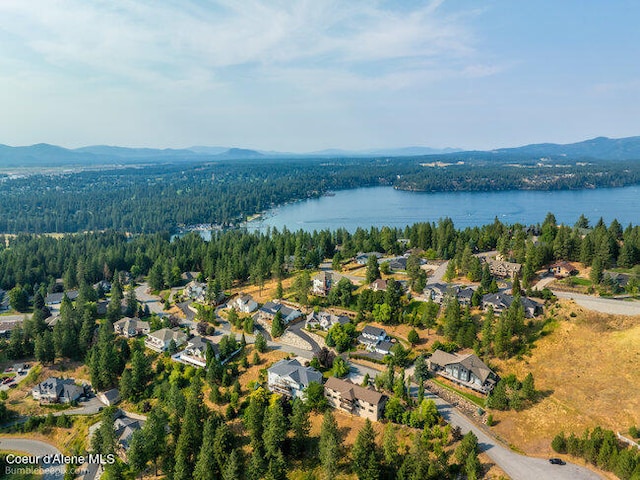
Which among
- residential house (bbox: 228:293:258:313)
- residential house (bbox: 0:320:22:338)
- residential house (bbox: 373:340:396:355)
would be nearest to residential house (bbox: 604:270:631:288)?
residential house (bbox: 373:340:396:355)

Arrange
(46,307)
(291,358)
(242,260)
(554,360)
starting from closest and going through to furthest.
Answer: (554,360) → (291,358) → (46,307) → (242,260)

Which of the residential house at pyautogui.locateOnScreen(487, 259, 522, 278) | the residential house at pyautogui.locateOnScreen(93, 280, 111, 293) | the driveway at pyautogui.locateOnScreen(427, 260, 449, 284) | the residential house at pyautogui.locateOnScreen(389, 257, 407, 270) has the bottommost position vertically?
the residential house at pyautogui.locateOnScreen(93, 280, 111, 293)

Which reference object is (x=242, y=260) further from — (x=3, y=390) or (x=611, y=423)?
(x=611, y=423)

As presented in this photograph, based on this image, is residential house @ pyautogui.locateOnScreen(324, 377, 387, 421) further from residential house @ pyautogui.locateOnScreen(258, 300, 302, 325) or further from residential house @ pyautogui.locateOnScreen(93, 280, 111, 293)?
residential house @ pyautogui.locateOnScreen(93, 280, 111, 293)

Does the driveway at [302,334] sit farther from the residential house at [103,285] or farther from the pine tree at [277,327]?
the residential house at [103,285]

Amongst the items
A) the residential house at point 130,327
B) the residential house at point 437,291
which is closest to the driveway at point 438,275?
the residential house at point 437,291

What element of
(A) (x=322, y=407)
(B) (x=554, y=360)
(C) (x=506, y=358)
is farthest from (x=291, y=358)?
(B) (x=554, y=360)
